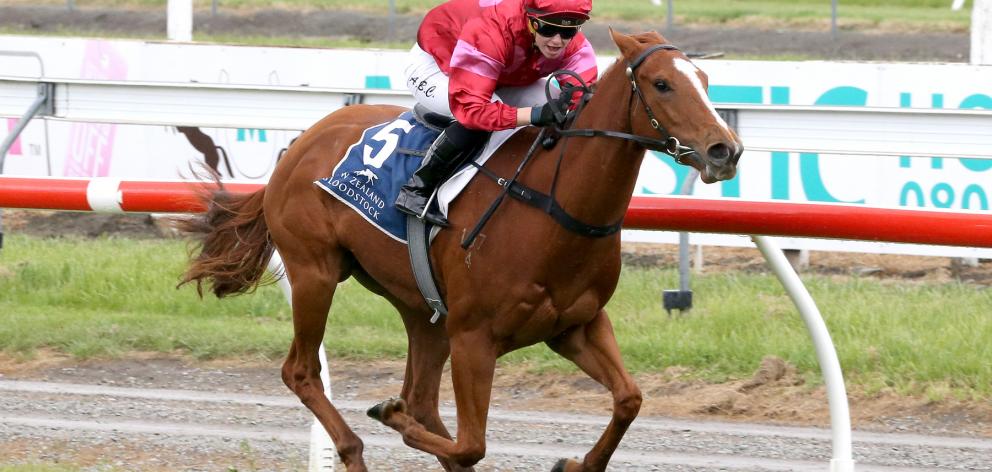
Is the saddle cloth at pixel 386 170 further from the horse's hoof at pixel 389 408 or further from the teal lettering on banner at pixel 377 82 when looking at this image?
the teal lettering on banner at pixel 377 82

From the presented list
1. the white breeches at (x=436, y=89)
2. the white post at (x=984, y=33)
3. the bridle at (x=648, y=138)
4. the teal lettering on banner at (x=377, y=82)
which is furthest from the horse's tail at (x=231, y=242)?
the white post at (x=984, y=33)

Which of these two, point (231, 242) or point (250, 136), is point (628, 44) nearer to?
point (231, 242)

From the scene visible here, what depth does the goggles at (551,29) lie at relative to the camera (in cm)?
474

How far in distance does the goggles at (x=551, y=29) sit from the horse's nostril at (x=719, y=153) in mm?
872

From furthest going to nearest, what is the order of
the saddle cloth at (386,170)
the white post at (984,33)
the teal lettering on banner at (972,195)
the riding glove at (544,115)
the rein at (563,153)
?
the white post at (984,33)
the teal lettering on banner at (972,195)
the saddle cloth at (386,170)
the riding glove at (544,115)
the rein at (563,153)

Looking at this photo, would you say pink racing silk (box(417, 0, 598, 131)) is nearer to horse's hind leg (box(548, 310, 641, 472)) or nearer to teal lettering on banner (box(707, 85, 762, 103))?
horse's hind leg (box(548, 310, 641, 472))

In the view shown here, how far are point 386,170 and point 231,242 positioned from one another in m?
1.11

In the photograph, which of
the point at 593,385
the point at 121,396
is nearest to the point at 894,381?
the point at 593,385

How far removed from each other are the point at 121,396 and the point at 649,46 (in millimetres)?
3675

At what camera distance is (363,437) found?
6.29 metres

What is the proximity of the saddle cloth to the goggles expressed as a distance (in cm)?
40

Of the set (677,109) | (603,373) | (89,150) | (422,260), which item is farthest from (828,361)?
(89,150)

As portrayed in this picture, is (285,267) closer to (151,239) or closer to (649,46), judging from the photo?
(649,46)

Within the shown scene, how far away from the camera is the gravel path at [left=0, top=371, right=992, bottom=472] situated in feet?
18.8
